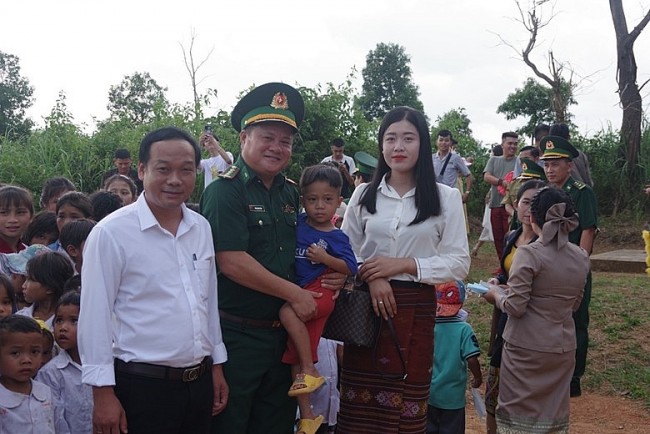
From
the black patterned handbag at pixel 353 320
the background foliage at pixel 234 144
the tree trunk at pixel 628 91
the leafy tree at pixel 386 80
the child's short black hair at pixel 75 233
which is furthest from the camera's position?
the leafy tree at pixel 386 80

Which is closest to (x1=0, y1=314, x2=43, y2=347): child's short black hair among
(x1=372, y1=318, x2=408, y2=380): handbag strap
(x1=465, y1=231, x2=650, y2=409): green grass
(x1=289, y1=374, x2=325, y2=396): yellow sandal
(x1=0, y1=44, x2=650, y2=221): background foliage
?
(x1=289, y1=374, x2=325, y2=396): yellow sandal

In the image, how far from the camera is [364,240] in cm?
317

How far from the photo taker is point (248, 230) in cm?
271

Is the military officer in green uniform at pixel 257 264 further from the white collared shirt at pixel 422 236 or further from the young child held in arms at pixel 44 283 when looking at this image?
the young child held in arms at pixel 44 283

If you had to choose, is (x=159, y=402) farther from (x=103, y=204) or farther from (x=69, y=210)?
(x=103, y=204)

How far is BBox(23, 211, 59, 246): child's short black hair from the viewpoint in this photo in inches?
163

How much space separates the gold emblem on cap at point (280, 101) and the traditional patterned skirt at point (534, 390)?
6.79ft

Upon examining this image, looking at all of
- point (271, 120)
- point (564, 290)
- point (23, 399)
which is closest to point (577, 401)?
point (564, 290)

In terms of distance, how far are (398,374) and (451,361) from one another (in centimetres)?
84

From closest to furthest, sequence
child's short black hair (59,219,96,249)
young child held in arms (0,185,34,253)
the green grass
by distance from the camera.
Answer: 1. child's short black hair (59,219,96,249)
2. young child held in arms (0,185,34,253)
3. the green grass

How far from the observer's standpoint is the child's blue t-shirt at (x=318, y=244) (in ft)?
9.46

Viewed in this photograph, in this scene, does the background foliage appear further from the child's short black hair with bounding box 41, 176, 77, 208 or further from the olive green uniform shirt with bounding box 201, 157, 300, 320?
the olive green uniform shirt with bounding box 201, 157, 300, 320

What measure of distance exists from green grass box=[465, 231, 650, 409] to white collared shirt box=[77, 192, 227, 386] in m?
4.42

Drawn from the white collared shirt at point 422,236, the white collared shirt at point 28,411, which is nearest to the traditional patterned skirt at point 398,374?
the white collared shirt at point 422,236
